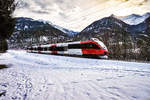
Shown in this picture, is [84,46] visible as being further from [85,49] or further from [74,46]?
[74,46]

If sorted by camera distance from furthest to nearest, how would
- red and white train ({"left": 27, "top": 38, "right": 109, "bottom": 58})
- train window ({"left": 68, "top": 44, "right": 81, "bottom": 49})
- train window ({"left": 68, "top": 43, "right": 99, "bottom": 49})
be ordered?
1. train window ({"left": 68, "top": 44, "right": 81, "bottom": 49})
2. train window ({"left": 68, "top": 43, "right": 99, "bottom": 49})
3. red and white train ({"left": 27, "top": 38, "right": 109, "bottom": 58})

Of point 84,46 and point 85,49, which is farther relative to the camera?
point 84,46

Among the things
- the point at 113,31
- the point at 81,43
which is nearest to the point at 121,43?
the point at 113,31

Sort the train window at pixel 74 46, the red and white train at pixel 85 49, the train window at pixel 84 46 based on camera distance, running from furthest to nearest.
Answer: the train window at pixel 74 46 < the train window at pixel 84 46 < the red and white train at pixel 85 49

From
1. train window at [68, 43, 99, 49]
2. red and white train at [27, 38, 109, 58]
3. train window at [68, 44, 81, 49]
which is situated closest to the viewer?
red and white train at [27, 38, 109, 58]

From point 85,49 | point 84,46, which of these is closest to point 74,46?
point 84,46

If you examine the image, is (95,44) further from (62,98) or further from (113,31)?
(113,31)

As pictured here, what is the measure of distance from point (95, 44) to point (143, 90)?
999 centimetres

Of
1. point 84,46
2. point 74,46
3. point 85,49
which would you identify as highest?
point 74,46

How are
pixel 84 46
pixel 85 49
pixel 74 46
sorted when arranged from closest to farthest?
pixel 85 49
pixel 84 46
pixel 74 46

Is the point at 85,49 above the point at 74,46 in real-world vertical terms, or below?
below

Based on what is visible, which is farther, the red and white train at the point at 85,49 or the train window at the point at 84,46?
the train window at the point at 84,46

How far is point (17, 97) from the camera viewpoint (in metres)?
2.81

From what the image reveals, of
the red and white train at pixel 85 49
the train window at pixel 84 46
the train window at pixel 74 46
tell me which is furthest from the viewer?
the train window at pixel 74 46
